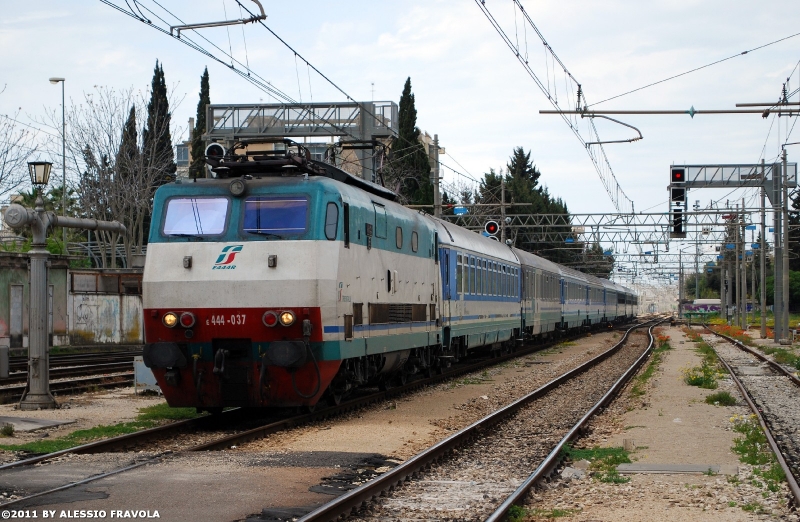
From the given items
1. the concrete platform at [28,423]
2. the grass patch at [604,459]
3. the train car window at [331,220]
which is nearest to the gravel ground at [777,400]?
the grass patch at [604,459]

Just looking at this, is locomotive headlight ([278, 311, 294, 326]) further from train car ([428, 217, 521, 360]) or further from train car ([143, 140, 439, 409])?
train car ([428, 217, 521, 360])

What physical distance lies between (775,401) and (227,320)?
11.5 meters

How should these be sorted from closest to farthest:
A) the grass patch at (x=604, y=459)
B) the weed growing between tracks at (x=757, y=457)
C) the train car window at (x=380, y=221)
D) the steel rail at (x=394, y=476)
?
1. the steel rail at (x=394, y=476)
2. the weed growing between tracks at (x=757, y=457)
3. the grass patch at (x=604, y=459)
4. the train car window at (x=380, y=221)

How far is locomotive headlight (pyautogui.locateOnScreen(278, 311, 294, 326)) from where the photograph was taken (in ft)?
43.2

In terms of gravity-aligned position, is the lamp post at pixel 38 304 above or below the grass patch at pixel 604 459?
above

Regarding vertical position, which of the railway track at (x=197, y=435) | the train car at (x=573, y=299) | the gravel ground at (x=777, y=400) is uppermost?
the train car at (x=573, y=299)

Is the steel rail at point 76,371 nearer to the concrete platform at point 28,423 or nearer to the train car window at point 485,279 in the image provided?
the concrete platform at point 28,423

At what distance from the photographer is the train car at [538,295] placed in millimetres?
35000

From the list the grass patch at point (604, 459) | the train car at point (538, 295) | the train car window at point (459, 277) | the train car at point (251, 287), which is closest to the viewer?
the grass patch at point (604, 459)

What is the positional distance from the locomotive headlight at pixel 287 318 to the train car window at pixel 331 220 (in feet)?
3.93

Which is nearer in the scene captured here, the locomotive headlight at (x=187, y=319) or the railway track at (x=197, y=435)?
the railway track at (x=197, y=435)

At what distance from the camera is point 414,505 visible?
8867mm

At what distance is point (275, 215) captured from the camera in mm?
13680

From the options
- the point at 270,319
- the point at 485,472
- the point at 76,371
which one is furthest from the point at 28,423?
the point at 76,371
